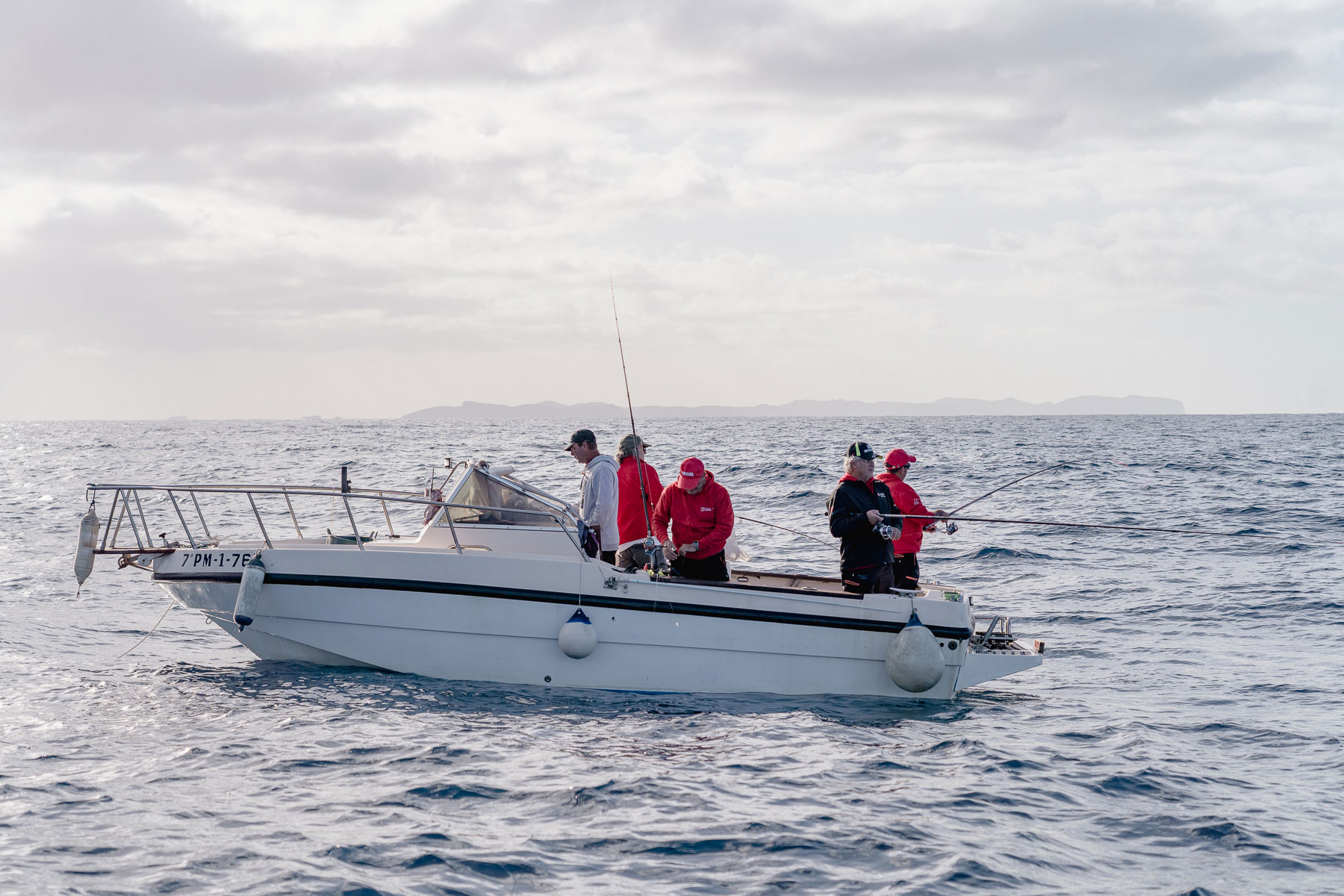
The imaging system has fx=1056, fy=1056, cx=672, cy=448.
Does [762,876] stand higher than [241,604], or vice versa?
[241,604]

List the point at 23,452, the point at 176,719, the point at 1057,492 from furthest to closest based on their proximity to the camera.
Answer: the point at 23,452 → the point at 1057,492 → the point at 176,719

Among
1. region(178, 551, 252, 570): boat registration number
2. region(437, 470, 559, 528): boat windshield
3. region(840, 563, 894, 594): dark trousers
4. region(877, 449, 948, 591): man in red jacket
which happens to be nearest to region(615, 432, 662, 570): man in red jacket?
region(437, 470, 559, 528): boat windshield

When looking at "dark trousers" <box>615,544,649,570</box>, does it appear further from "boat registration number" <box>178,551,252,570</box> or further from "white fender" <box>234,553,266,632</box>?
"boat registration number" <box>178,551,252,570</box>

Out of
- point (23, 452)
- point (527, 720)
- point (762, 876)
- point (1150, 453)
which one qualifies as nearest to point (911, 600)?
point (527, 720)

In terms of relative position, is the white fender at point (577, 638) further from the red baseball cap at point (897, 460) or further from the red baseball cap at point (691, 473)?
the red baseball cap at point (897, 460)

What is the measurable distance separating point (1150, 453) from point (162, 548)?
A: 51.6 meters

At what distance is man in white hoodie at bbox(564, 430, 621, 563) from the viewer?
8.48 meters

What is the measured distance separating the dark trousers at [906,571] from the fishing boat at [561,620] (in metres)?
0.67

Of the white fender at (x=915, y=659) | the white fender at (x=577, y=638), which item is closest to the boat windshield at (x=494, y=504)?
the white fender at (x=577, y=638)

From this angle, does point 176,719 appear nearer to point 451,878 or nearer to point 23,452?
point 451,878

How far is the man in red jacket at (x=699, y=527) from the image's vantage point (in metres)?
8.23

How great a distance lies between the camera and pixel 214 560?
8.27 m

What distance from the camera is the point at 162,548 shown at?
8.44 meters

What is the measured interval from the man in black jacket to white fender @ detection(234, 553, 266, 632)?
14.5 feet
